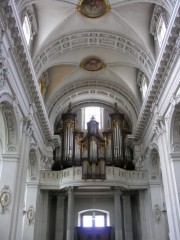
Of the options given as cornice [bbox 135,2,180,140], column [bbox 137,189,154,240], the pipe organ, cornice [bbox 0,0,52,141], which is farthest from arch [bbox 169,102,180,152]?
cornice [bbox 0,0,52,141]

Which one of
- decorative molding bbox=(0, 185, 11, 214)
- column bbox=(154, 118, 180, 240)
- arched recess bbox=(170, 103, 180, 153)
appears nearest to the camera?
decorative molding bbox=(0, 185, 11, 214)

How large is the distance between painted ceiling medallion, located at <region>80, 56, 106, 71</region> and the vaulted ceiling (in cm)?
20

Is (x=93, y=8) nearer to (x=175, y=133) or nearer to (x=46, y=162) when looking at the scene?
(x=175, y=133)

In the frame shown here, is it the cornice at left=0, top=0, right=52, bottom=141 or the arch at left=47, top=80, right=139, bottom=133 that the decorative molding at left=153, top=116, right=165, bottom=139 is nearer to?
the arch at left=47, top=80, right=139, bottom=133

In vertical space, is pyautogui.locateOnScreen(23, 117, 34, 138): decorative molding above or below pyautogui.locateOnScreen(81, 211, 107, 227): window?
above

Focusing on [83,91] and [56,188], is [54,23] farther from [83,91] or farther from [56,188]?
[56,188]

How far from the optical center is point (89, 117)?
2156 cm

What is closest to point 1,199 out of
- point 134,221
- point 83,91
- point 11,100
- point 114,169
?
point 11,100

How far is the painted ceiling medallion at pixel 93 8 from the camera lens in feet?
42.9

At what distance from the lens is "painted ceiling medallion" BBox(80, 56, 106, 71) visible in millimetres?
17109

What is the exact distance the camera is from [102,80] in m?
19.2

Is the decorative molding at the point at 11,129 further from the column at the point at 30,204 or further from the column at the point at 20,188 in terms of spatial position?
the column at the point at 30,204

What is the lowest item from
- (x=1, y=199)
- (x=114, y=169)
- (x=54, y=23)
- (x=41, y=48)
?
(x=1, y=199)

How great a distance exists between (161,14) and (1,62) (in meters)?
7.43
